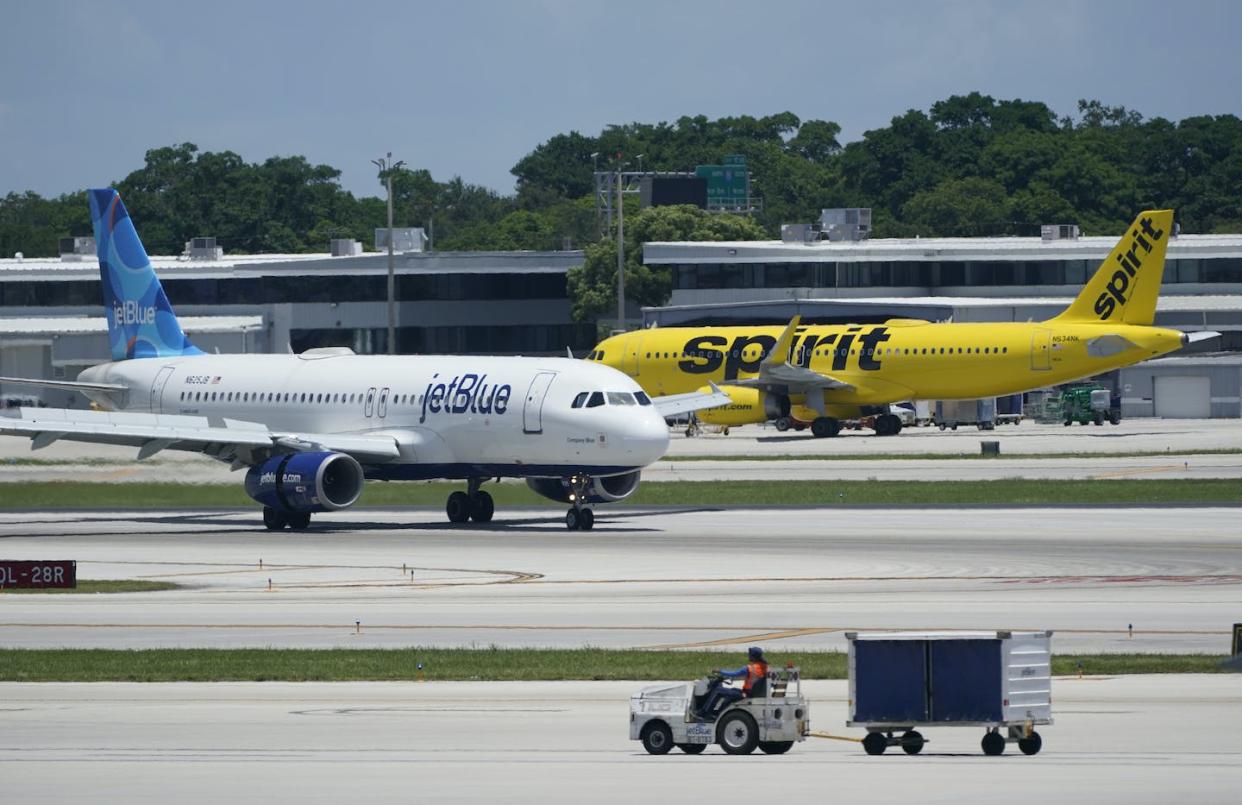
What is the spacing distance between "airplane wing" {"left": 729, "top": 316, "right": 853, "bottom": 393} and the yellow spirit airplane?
68mm

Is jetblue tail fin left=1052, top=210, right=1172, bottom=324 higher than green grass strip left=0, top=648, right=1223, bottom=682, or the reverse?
jetblue tail fin left=1052, top=210, right=1172, bottom=324

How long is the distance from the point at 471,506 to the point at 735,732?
34.0m

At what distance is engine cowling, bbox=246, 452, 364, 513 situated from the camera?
176 feet

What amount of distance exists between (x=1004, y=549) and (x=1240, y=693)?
20126 millimetres

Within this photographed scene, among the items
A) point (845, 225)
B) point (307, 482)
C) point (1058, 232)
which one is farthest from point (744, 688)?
point (1058, 232)

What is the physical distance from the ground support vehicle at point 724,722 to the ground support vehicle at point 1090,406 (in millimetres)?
88382

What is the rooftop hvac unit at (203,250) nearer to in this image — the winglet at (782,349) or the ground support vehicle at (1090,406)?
the winglet at (782,349)

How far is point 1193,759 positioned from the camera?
21.6m

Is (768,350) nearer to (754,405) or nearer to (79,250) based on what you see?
(754,405)

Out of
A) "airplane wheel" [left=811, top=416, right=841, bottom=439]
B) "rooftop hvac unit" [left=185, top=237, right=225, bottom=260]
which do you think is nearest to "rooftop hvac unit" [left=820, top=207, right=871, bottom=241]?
"airplane wheel" [left=811, top=416, right=841, bottom=439]

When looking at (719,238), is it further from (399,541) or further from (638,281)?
(399,541)

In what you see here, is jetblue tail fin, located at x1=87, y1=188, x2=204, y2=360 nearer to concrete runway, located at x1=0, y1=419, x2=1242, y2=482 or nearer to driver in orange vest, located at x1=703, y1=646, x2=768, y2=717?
concrete runway, located at x1=0, y1=419, x2=1242, y2=482

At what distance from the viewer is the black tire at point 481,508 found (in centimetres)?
5669

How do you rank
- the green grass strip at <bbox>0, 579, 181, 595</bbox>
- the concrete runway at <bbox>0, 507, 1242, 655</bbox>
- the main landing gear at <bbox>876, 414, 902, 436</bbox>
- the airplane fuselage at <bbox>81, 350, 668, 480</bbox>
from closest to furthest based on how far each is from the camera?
the concrete runway at <bbox>0, 507, 1242, 655</bbox> < the green grass strip at <bbox>0, 579, 181, 595</bbox> < the airplane fuselage at <bbox>81, 350, 668, 480</bbox> < the main landing gear at <bbox>876, 414, 902, 436</bbox>
